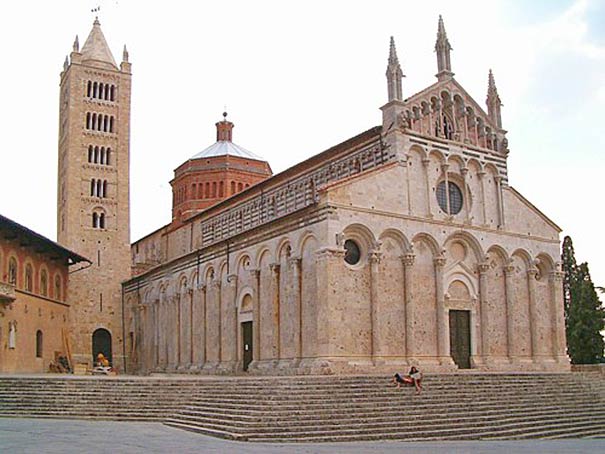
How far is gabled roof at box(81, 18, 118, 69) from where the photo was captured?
2013 inches

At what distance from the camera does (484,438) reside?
19.2 m

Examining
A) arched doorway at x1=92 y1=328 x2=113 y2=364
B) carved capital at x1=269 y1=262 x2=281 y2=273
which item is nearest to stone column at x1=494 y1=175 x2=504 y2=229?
carved capital at x1=269 y1=262 x2=281 y2=273

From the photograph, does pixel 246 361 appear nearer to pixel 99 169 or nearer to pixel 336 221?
pixel 336 221

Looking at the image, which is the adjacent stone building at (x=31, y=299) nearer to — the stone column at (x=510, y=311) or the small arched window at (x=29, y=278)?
the small arched window at (x=29, y=278)

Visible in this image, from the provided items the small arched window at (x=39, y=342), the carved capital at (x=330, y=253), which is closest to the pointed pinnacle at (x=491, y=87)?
the carved capital at (x=330, y=253)

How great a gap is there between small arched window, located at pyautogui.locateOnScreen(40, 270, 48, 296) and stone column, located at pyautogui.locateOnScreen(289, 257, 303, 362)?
18605 millimetres

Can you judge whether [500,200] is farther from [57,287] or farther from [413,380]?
[57,287]

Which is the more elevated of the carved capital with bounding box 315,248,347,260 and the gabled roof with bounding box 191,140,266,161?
the gabled roof with bounding box 191,140,266,161

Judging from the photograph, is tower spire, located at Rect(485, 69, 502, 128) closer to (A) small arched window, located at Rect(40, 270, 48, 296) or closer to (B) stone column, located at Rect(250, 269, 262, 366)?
(B) stone column, located at Rect(250, 269, 262, 366)

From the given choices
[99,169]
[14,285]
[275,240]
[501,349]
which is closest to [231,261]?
[275,240]

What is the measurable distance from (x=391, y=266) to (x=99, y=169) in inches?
1047

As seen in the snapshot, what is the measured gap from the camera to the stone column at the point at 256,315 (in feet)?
106

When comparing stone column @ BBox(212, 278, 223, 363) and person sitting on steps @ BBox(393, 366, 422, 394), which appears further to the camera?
stone column @ BBox(212, 278, 223, 363)

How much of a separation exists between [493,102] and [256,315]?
1520 centimetres
